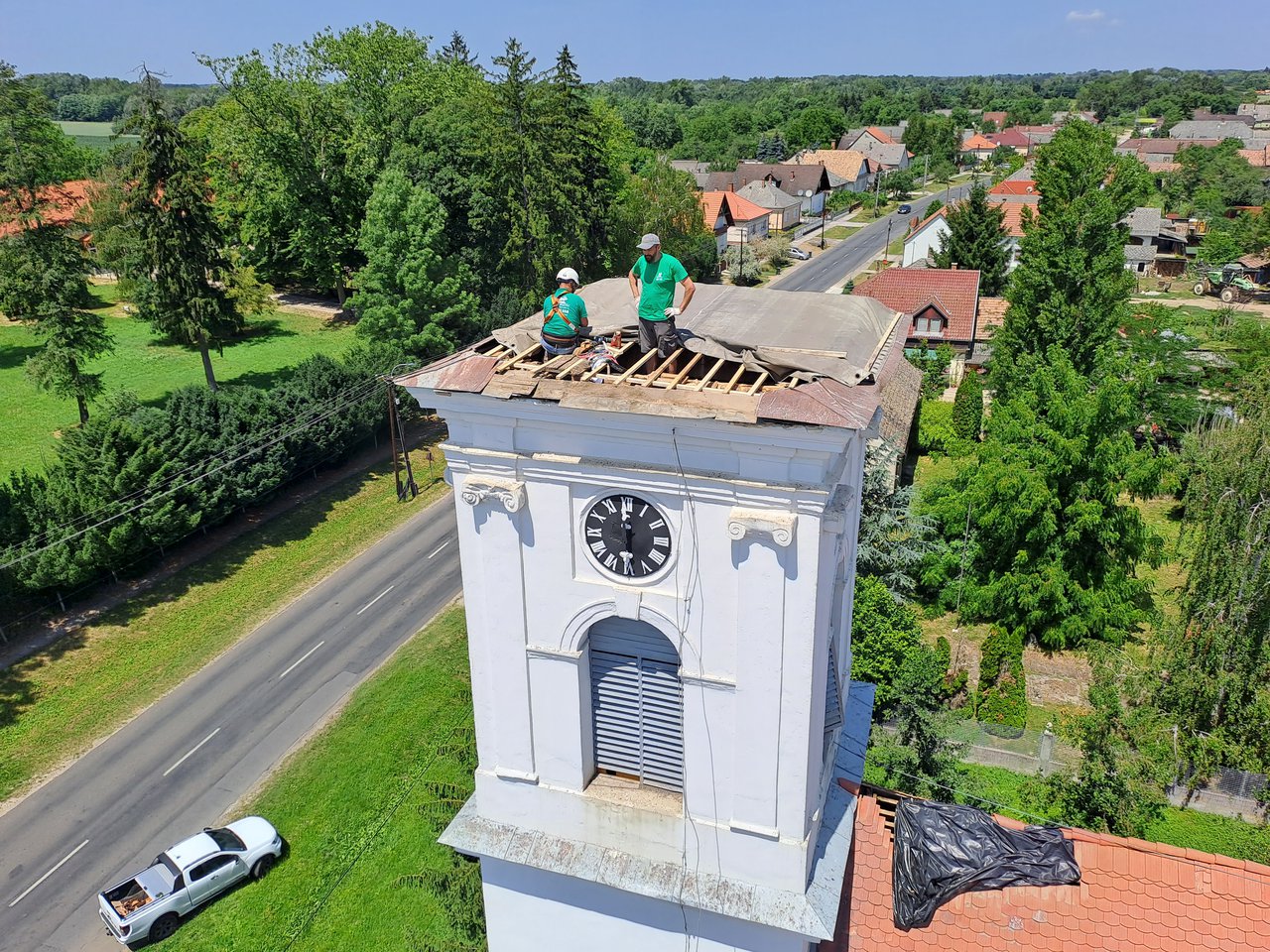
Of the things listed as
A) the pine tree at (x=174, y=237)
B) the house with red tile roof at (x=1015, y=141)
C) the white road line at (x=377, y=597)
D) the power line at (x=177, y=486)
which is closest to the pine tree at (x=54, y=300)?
the pine tree at (x=174, y=237)

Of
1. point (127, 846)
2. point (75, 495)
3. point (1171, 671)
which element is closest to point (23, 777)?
point (127, 846)

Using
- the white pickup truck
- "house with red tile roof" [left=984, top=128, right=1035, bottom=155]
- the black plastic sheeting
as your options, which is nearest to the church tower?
the black plastic sheeting

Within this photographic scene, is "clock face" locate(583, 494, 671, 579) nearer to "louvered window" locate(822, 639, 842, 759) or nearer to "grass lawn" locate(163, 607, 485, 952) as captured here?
"louvered window" locate(822, 639, 842, 759)

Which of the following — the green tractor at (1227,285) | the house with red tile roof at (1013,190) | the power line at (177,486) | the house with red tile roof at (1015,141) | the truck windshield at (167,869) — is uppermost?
the house with red tile roof at (1015,141)

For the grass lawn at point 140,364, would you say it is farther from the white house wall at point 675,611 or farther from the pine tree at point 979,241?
the pine tree at point 979,241

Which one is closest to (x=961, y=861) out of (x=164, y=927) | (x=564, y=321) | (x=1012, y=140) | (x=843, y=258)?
(x=564, y=321)

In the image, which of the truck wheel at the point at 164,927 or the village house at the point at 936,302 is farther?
the village house at the point at 936,302

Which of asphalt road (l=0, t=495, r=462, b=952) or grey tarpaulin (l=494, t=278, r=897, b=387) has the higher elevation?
grey tarpaulin (l=494, t=278, r=897, b=387)

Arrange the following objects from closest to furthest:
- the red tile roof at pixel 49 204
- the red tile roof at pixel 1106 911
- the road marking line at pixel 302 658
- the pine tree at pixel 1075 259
Result: the red tile roof at pixel 1106 911, the road marking line at pixel 302 658, the red tile roof at pixel 49 204, the pine tree at pixel 1075 259
